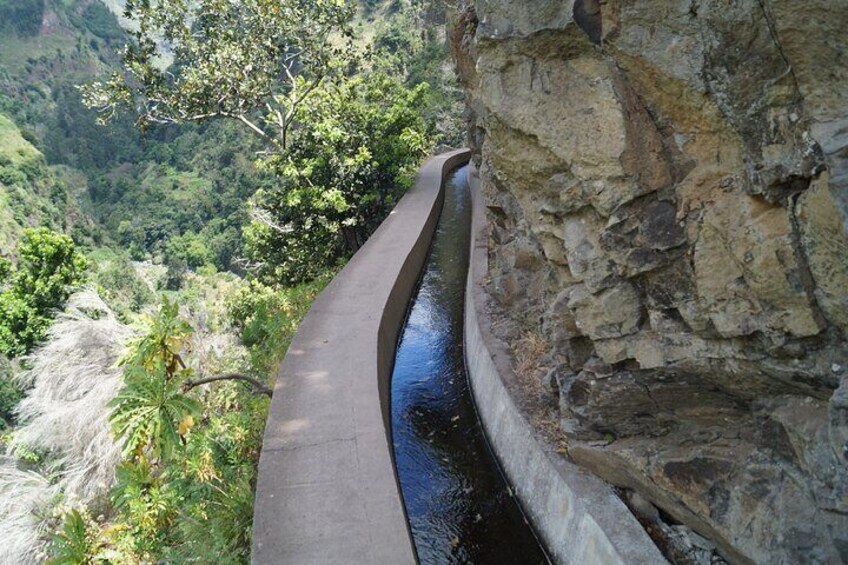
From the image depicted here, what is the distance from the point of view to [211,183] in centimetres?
6650

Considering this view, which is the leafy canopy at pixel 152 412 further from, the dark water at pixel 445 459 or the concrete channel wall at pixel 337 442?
the dark water at pixel 445 459

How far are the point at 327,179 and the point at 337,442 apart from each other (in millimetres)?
9621

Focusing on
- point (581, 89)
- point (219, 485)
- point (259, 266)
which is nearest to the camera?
point (581, 89)

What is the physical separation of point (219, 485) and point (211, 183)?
6273cm

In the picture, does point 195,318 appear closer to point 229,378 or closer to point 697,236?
point 229,378

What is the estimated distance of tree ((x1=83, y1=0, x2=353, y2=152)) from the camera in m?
16.3

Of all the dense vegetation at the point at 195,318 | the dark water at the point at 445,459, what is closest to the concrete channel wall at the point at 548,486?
the dark water at the point at 445,459

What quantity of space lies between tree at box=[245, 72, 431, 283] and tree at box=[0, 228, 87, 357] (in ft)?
17.5

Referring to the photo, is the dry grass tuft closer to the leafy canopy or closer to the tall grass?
the tall grass

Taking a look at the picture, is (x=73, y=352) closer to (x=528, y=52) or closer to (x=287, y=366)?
(x=287, y=366)

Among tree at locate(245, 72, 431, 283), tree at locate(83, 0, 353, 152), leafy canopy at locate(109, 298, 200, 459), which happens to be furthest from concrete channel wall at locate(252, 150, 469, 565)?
tree at locate(83, 0, 353, 152)

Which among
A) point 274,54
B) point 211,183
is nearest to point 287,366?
point 274,54

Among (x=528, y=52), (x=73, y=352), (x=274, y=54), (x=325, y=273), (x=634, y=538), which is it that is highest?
(x=274, y=54)

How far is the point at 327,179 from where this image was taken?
1639 centimetres
